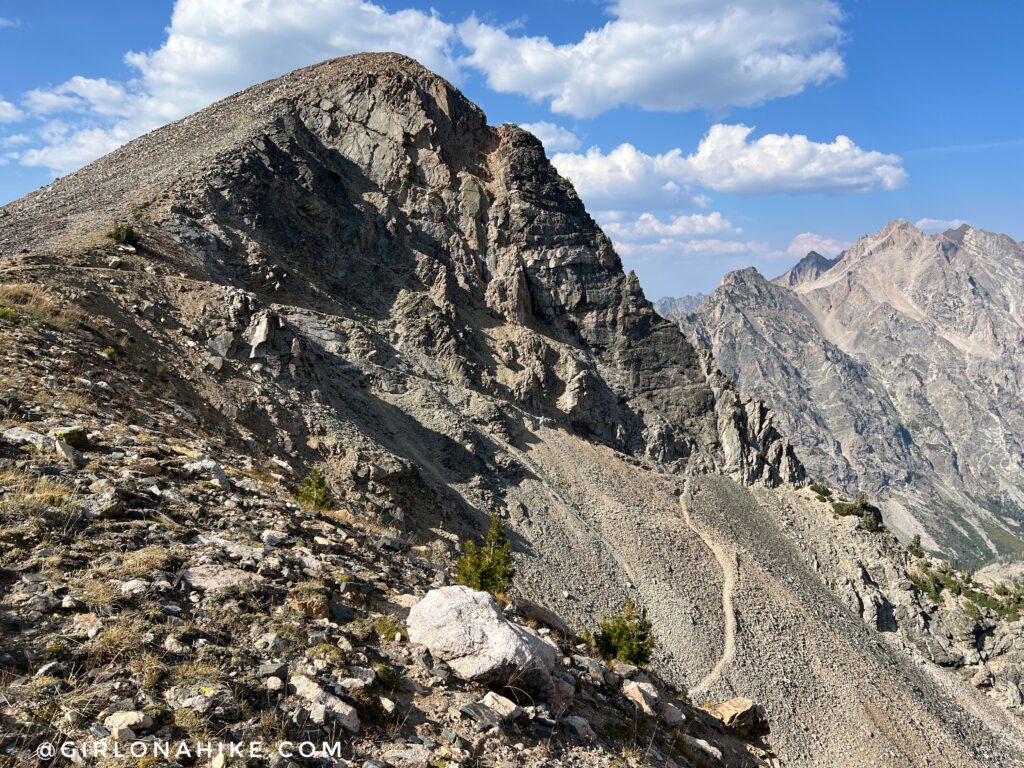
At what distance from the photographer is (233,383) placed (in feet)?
115

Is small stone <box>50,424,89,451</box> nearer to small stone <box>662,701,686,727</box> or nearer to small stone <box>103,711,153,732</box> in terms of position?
small stone <box>103,711,153,732</box>

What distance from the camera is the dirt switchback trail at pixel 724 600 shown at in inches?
1672

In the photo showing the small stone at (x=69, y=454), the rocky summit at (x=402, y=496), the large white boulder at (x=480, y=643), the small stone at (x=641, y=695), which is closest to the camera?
the rocky summit at (x=402, y=496)

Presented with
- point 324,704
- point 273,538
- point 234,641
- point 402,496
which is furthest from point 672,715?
point 402,496

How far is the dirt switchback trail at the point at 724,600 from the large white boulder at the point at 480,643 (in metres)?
36.1

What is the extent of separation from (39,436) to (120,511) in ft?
12.0

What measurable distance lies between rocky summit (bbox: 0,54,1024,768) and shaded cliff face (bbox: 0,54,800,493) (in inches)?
16.2

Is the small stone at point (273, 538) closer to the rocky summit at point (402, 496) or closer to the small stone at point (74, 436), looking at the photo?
the rocky summit at point (402, 496)

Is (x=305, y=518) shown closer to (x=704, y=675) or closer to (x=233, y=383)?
(x=233, y=383)

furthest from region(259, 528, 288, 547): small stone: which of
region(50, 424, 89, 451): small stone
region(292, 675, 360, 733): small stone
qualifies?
region(50, 424, 89, 451): small stone

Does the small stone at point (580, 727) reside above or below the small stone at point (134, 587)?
below

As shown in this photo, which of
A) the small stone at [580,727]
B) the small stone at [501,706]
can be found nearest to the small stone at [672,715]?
the small stone at [580,727]

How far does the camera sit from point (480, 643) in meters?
9.16

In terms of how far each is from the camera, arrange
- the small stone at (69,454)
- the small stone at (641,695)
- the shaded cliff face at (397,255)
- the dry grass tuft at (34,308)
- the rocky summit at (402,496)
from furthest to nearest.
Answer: the shaded cliff face at (397,255)
the dry grass tuft at (34,308)
the small stone at (69,454)
the small stone at (641,695)
the rocky summit at (402,496)
